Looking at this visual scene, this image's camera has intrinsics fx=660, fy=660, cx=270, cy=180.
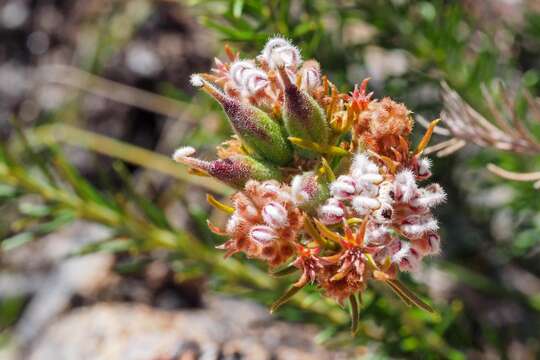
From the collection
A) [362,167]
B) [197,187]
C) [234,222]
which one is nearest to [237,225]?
[234,222]

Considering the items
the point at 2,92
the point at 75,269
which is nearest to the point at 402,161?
the point at 75,269

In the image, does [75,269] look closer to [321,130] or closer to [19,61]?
[19,61]

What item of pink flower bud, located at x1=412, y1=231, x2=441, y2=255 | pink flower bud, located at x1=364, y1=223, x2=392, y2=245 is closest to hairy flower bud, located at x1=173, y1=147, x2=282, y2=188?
pink flower bud, located at x1=364, y1=223, x2=392, y2=245

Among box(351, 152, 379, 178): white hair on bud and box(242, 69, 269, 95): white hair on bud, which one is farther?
box(242, 69, 269, 95): white hair on bud

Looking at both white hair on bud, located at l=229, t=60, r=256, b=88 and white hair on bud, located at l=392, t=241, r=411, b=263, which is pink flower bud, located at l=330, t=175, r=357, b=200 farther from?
white hair on bud, located at l=229, t=60, r=256, b=88

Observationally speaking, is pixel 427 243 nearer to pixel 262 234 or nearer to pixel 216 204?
pixel 262 234

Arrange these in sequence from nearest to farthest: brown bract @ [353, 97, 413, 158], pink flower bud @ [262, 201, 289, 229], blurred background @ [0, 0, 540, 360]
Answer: pink flower bud @ [262, 201, 289, 229], brown bract @ [353, 97, 413, 158], blurred background @ [0, 0, 540, 360]

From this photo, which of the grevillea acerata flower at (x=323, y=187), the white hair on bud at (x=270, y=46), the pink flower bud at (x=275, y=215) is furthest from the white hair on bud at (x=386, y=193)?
the white hair on bud at (x=270, y=46)
